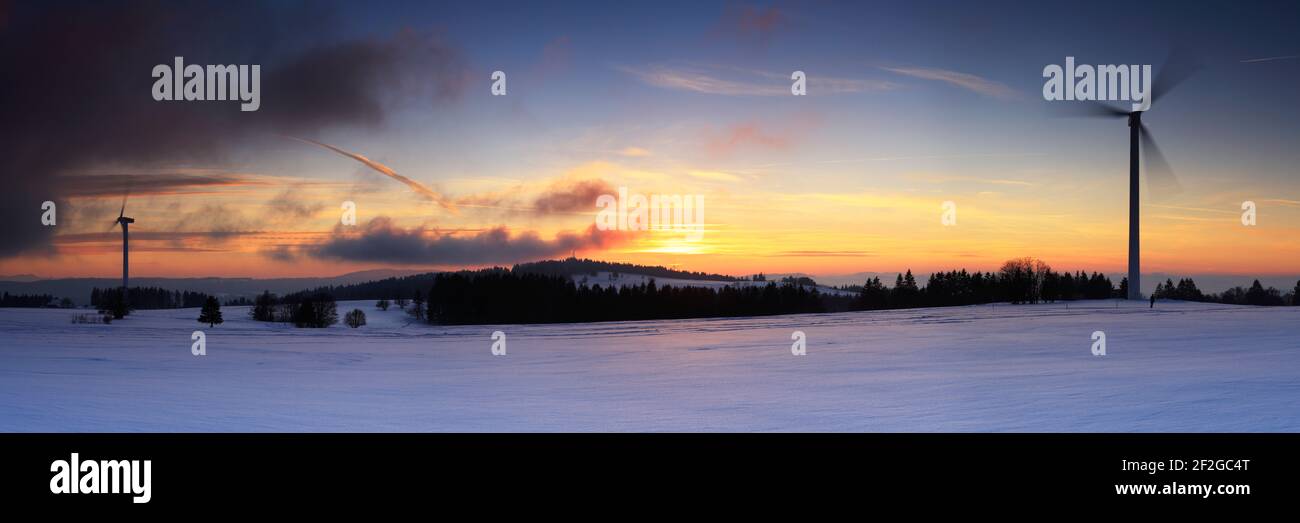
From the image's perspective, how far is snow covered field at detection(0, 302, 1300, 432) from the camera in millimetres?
14570

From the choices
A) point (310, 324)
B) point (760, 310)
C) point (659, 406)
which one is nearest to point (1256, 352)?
point (659, 406)

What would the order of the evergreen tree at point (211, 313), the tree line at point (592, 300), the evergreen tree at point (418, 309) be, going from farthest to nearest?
the evergreen tree at point (418, 309)
the tree line at point (592, 300)
the evergreen tree at point (211, 313)

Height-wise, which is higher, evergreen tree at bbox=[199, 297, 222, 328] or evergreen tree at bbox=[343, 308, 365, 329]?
evergreen tree at bbox=[199, 297, 222, 328]

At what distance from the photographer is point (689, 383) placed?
22.3 meters

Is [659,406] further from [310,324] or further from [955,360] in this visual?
[310,324]

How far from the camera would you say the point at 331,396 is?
19750 mm

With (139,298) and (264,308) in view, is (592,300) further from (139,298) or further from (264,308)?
(139,298)

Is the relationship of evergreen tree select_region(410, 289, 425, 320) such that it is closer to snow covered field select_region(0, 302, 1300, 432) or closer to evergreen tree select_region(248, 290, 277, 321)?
evergreen tree select_region(248, 290, 277, 321)

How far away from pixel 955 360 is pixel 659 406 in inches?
629

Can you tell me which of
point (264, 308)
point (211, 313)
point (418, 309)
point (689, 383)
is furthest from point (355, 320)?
point (689, 383)

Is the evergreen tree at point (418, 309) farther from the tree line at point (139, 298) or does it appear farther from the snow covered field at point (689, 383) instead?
the snow covered field at point (689, 383)

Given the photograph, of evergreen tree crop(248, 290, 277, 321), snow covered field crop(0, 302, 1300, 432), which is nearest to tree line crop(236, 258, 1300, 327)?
evergreen tree crop(248, 290, 277, 321)

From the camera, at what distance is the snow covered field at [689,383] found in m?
14.6

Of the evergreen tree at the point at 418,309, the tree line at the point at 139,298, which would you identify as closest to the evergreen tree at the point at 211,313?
the tree line at the point at 139,298
